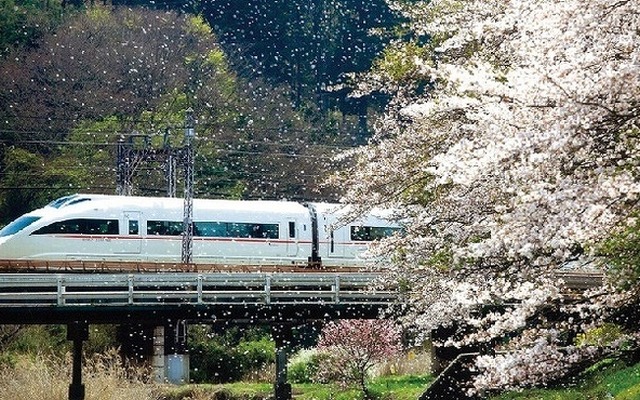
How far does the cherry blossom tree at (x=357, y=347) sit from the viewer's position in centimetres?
2862

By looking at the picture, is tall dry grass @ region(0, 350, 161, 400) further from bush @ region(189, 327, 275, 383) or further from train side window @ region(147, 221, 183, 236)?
bush @ region(189, 327, 275, 383)

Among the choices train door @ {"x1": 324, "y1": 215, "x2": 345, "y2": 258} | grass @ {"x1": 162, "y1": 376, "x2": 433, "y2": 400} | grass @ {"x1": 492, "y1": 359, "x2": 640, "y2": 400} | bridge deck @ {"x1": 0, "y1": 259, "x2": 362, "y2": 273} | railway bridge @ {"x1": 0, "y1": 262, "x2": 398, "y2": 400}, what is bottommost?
grass @ {"x1": 162, "y1": 376, "x2": 433, "y2": 400}

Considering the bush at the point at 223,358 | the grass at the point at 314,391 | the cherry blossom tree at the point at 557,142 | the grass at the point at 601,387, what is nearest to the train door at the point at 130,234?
the grass at the point at 314,391

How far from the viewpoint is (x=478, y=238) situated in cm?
1411

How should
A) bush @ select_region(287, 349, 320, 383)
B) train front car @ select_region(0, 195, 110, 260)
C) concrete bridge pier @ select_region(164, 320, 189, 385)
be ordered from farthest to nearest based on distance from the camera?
1. bush @ select_region(287, 349, 320, 383)
2. concrete bridge pier @ select_region(164, 320, 189, 385)
3. train front car @ select_region(0, 195, 110, 260)

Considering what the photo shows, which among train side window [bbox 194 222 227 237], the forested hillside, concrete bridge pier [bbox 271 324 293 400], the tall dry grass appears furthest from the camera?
the forested hillside

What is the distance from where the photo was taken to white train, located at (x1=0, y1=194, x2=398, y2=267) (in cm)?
2942

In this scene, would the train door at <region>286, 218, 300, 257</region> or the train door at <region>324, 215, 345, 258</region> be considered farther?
the train door at <region>324, 215, 345, 258</region>

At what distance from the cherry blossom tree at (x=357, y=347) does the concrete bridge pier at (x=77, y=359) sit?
8.15m

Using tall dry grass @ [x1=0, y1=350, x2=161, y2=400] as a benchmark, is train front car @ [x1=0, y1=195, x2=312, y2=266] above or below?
above

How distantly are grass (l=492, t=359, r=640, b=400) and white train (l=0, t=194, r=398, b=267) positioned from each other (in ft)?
36.8

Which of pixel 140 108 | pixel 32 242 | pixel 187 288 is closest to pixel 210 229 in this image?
pixel 32 242

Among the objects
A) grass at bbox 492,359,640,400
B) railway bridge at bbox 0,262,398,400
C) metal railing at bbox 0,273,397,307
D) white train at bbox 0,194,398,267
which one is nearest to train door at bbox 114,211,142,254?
white train at bbox 0,194,398,267

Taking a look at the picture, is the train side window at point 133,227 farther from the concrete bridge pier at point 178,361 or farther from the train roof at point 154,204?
the concrete bridge pier at point 178,361
